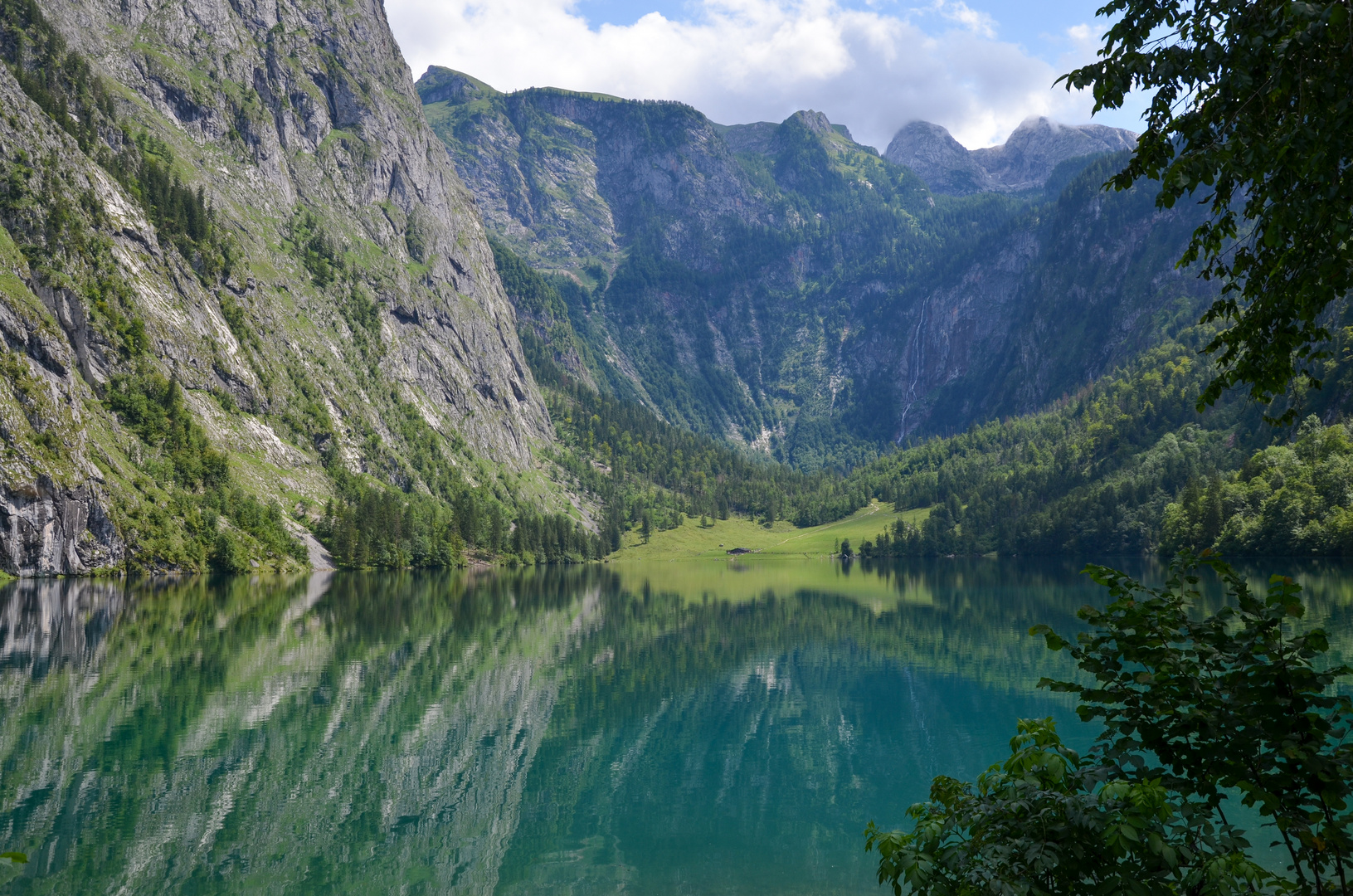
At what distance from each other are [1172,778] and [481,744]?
32986mm

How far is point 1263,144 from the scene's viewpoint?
8.17 metres

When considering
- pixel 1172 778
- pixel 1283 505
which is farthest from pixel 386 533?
pixel 1172 778

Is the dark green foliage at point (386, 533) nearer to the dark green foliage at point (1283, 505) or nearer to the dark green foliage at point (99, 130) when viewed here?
the dark green foliage at point (99, 130)

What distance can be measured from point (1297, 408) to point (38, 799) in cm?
3449

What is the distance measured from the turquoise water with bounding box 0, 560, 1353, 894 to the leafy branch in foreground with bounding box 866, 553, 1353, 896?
619 inches

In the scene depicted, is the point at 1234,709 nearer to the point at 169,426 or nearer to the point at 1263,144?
the point at 1263,144

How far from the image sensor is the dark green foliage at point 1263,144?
7836 mm

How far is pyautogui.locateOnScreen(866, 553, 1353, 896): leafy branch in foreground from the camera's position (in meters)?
7.07

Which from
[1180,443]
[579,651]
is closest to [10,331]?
[579,651]

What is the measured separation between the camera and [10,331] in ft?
420

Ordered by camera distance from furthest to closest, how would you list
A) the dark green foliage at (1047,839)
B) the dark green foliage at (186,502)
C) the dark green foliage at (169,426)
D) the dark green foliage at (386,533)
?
1. the dark green foliage at (386,533)
2. the dark green foliage at (169,426)
3. the dark green foliage at (186,502)
4. the dark green foliage at (1047,839)

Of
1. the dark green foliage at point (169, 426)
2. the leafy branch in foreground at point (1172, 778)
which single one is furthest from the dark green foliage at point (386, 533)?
the leafy branch in foreground at point (1172, 778)

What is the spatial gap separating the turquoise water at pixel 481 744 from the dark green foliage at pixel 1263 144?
17.9 meters

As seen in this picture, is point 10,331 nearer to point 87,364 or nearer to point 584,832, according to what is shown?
point 87,364
